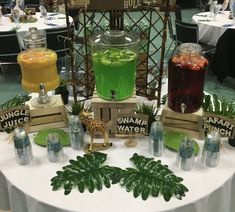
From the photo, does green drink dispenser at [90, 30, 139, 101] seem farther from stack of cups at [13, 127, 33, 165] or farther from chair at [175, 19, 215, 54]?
chair at [175, 19, 215, 54]

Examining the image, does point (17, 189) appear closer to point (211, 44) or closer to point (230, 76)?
point (230, 76)

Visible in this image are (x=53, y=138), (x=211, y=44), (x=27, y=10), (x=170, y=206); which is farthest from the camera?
(x=27, y=10)

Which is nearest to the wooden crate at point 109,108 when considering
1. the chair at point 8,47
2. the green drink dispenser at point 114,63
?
the green drink dispenser at point 114,63

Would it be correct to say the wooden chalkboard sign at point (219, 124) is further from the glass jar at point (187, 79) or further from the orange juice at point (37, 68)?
the orange juice at point (37, 68)

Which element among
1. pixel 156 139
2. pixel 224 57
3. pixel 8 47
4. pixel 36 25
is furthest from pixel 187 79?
pixel 36 25

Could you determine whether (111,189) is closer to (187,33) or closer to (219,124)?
(219,124)

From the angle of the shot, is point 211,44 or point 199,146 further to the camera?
point 211,44

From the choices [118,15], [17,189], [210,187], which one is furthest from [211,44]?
[17,189]

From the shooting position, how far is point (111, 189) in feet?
3.44

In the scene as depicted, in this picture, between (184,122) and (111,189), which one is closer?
(111,189)

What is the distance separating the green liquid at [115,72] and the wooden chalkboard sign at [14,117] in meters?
0.30

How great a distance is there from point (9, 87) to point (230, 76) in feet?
7.38

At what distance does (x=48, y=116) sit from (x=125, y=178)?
443 millimetres

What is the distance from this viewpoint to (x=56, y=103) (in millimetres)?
1323
